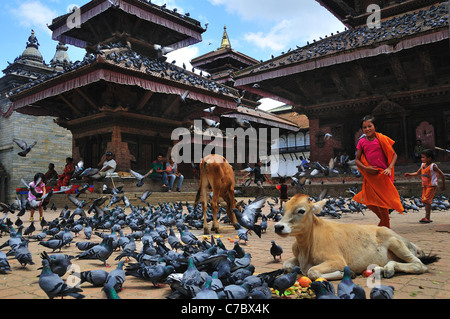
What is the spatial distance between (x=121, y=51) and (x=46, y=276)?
15.3 meters

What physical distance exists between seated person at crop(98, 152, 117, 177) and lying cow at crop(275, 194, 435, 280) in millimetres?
12169

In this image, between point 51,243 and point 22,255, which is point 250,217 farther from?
point 22,255

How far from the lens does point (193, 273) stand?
2814mm

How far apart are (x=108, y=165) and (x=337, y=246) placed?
12718 mm

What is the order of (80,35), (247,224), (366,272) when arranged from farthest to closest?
1. (80,35)
2. (247,224)
3. (366,272)

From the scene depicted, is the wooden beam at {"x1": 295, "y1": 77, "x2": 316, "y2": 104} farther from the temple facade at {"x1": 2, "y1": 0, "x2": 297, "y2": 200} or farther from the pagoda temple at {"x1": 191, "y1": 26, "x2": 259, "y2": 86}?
the pagoda temple at {"x1": 191, "y1": 26, "x2": 259, "y2": 86}

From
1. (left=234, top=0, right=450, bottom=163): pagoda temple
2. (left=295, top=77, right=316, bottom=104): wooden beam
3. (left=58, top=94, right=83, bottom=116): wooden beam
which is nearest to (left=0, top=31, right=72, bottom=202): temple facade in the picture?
(left=58, top=94, right=83, bottom=116): wooden beam

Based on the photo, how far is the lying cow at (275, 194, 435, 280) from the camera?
3324 millimetres

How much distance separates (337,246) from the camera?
11.5 feet

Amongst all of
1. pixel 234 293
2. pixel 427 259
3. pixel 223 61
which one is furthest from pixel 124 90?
pixel 223 61

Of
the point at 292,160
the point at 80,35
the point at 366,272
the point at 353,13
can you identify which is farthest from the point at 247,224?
the point at 292,160

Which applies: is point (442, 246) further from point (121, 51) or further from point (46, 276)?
point (121, 51)

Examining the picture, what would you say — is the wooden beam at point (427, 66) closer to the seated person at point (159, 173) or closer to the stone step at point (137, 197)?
the stone step at point (137, 197)

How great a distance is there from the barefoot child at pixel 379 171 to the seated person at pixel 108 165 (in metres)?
11.4
